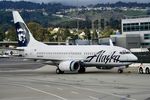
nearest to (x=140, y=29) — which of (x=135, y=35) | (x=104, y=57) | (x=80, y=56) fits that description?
(x=135, y=35)

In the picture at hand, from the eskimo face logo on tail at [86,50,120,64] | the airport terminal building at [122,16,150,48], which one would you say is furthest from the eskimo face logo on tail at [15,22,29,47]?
the airport terminal building at [122,16,150,48]

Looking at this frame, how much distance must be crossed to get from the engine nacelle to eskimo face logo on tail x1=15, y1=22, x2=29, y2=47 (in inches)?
337

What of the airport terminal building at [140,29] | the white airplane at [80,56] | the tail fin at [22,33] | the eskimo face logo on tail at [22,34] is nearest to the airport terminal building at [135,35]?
the airport terminal building at [140,29]

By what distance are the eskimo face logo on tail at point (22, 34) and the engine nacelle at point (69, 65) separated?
856 cm

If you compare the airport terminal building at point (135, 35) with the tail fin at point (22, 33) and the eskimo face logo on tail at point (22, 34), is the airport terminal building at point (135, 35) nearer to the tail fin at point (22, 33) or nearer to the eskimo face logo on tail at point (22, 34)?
the tail fin at point (22, 33)

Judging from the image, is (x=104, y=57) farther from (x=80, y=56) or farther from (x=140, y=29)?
(x=140, y=29)

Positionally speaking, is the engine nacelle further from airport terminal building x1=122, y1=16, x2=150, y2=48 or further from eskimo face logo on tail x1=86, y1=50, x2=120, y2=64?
airport terminal building x1=122, y1=16, x2=150, y2=48

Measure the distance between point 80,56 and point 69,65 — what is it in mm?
→ 2243

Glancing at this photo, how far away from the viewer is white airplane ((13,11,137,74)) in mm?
55053

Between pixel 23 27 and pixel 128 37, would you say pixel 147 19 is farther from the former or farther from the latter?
pixel 23 27

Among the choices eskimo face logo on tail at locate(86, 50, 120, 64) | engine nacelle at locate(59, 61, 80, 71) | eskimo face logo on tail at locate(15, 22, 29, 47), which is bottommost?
engine nacelle at locate(59, 61, 80, 71)

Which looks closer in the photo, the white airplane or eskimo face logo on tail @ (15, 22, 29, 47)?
the white airplane

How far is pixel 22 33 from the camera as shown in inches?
2527

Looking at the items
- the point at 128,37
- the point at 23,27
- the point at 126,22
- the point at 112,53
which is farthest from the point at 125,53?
the point at 126,22
